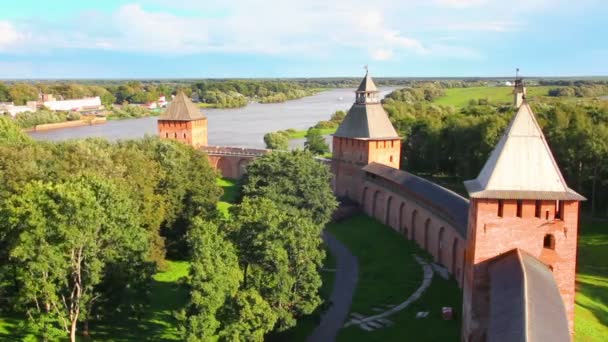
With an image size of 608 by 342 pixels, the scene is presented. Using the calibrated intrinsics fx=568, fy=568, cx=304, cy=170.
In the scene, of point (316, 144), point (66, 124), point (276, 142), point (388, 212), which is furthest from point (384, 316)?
point (66, 124)

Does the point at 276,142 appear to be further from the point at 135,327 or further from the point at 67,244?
the point at 67,244

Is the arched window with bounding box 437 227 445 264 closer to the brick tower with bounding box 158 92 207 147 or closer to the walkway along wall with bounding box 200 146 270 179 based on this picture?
the walkway along wall with bounding box 200 146 270 179

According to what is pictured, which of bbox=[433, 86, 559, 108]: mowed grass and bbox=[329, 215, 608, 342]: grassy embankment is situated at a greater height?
bbox=[433, 86, 559, 108]: mowed grass

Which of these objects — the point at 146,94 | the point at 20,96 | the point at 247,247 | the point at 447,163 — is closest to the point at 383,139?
the point at 447,163

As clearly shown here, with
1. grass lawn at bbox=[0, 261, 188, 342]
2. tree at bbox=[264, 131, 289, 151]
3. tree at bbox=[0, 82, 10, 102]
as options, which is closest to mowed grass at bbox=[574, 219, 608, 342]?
grass lawn at bbox=[0, 261, 188, 342]

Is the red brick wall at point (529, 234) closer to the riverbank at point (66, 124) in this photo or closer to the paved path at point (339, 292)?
the paved path at point (339, 292)

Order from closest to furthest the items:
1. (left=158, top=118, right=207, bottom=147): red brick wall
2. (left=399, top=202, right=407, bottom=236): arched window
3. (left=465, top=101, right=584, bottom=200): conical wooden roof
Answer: (left=465, top=101, right=584, bottom=200): conical wooden roof → (left=399, top=202, right=407, bottom=236): arched window → (left=158, top=118, right=207, bottom=147): red brick wall
